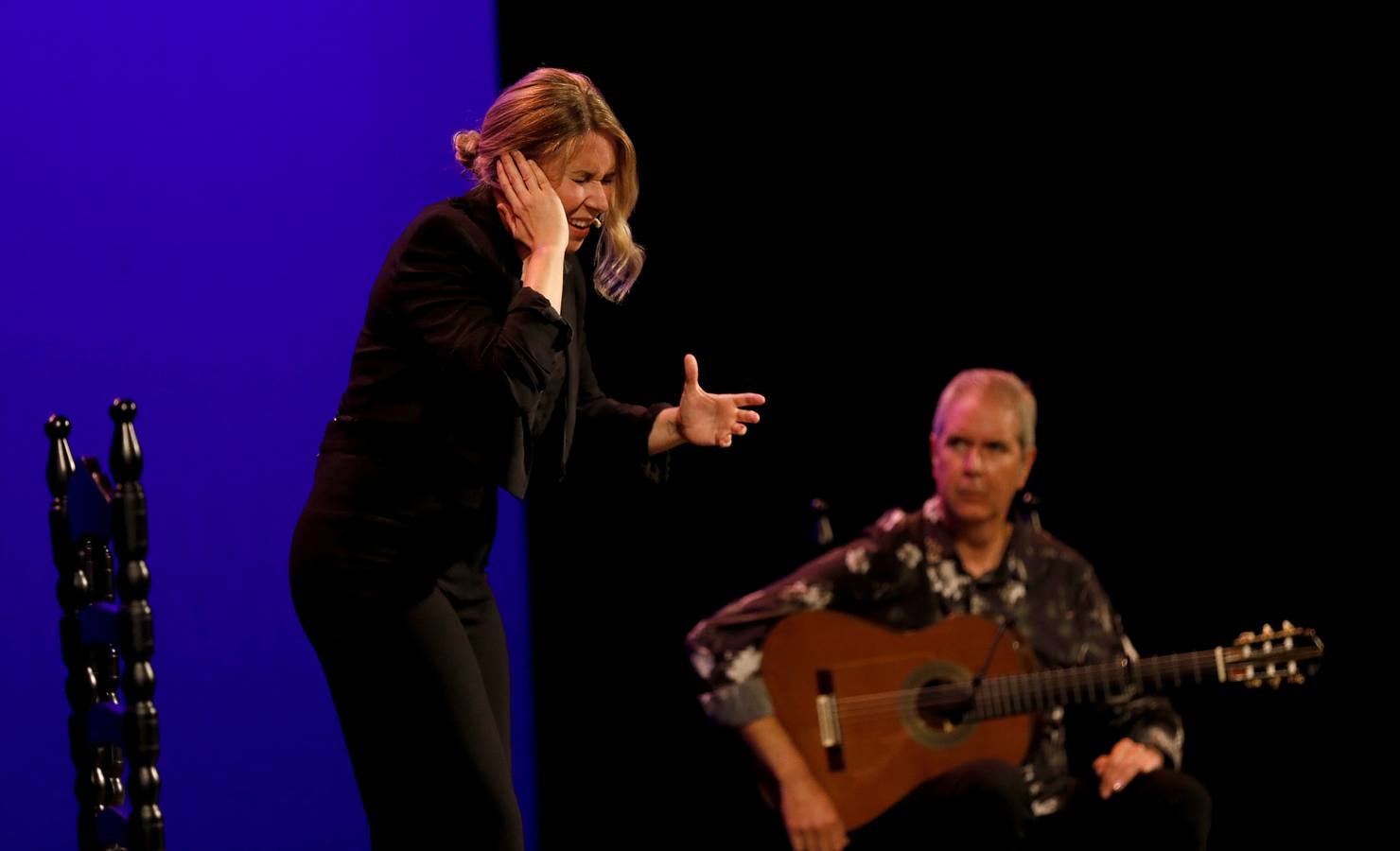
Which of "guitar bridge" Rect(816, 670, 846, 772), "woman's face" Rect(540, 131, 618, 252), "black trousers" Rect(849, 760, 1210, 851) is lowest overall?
"black trousers" Rect(849, 760, 1210, 851)

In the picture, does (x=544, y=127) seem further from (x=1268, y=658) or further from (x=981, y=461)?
(x=1268, y=658)

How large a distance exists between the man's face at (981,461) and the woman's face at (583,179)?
1.10 metres

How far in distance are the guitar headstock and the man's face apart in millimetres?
489

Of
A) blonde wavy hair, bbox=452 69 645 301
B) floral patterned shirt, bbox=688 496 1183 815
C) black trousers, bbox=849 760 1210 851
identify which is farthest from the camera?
floral patterned shirt, bbox=688 496 1183 815

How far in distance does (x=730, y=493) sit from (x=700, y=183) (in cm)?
70

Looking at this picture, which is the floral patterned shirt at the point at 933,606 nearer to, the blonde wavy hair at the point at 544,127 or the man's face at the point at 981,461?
the man's face at the point at 981,461

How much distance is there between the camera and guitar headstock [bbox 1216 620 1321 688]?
2.69 meters

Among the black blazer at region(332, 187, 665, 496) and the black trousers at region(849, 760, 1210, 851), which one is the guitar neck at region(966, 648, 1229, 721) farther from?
the black blazer at region(332, 187, 665, 496)

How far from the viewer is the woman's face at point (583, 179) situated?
1.96 meters

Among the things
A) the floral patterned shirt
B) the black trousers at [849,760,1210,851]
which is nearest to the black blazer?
the floral patterned shirt

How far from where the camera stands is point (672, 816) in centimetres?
325

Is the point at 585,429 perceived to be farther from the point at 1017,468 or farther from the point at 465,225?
the point at 1017,468

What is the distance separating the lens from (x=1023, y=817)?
253cm

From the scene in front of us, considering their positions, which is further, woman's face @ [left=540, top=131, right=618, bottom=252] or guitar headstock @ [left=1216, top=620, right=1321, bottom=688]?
guitar headstock @ [left=1216, top=620, right=1321, bottom=688]
